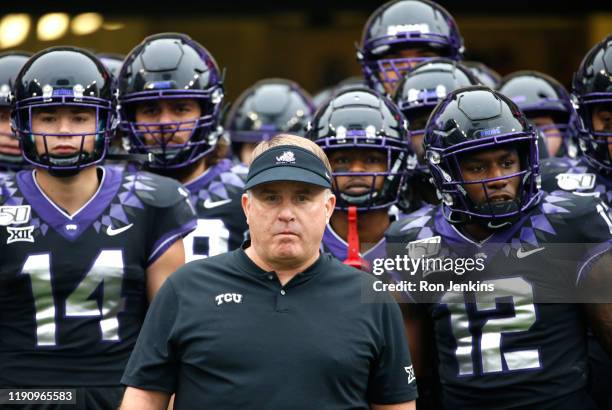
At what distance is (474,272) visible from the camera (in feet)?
13.6

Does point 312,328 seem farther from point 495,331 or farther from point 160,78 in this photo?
point 160,78

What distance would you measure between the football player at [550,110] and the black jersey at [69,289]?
8.98ft

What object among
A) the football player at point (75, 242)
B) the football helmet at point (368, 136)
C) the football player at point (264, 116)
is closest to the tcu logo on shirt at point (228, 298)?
the football player at point (75, 242)

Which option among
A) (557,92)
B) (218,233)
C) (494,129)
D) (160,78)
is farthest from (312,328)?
(557,92)

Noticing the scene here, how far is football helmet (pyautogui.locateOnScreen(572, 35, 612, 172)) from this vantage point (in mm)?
4812

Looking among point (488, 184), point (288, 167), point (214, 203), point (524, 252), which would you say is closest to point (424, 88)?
point (214, 203)

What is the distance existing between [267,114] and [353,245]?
105 inches

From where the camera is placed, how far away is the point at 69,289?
4230 millimetres

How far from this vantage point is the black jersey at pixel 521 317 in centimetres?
402

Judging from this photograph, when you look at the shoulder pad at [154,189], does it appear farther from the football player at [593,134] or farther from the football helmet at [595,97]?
the football helmet at [595,97]

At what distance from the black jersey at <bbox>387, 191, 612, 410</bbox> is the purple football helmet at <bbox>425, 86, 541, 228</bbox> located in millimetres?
89

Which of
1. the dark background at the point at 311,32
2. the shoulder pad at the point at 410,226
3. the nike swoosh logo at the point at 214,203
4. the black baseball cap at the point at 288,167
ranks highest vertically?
the dark background at the point at 311,32

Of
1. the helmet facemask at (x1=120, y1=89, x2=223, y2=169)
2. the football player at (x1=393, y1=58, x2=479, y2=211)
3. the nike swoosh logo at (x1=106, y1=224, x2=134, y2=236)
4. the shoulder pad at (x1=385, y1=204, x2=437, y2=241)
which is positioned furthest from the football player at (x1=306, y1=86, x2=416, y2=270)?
the nike swoosh logo at (x1=106, y1=224, x2=134, y2=236)

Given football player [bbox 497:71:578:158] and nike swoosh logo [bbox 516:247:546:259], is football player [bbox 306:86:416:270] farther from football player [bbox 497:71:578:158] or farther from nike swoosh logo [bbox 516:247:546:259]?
football player [bbox 497:71:578:158]
